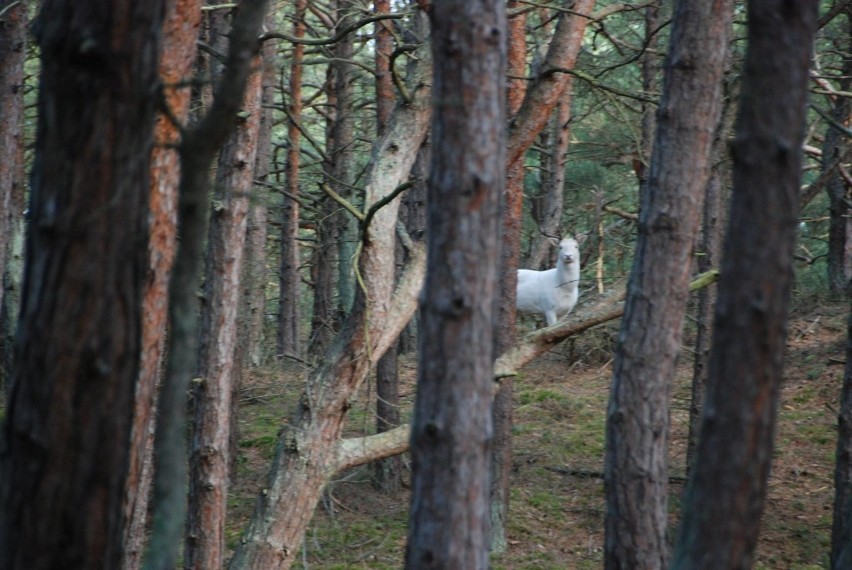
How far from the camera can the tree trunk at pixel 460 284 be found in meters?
3.83

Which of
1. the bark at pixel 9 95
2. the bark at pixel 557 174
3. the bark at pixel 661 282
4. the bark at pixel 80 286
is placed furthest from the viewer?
the bark at pixel 557 174

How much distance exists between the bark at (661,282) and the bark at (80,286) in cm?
330

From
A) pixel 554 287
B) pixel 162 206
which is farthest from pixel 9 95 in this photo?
pixel 554 287

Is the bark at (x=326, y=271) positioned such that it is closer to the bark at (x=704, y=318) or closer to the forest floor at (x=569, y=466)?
the forest floor at (x=569, y=466)

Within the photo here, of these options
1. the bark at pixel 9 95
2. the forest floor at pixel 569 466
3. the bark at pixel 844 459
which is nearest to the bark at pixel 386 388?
the forest floor at pixel 569 466

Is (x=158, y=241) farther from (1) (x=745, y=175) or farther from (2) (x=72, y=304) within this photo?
(1) (x=745, y=175)

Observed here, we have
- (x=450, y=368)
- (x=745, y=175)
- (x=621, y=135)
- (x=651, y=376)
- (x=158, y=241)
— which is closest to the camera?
(x=745, y=175)

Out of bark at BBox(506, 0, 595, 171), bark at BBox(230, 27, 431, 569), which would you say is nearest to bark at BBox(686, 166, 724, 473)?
bark at BBox(506, 0, 595, 171)

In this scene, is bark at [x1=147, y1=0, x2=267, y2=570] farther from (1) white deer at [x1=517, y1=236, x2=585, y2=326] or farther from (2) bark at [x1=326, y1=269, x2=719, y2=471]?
(1) white deer at [x1=517, y1=236, x2=585, y2=326]

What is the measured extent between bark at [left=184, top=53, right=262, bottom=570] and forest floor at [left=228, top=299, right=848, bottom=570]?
42.7 inches

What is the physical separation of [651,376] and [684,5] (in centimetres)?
215

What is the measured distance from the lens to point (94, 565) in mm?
3174

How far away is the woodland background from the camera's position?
10.0ft

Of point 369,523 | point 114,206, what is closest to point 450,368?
point 114,206
